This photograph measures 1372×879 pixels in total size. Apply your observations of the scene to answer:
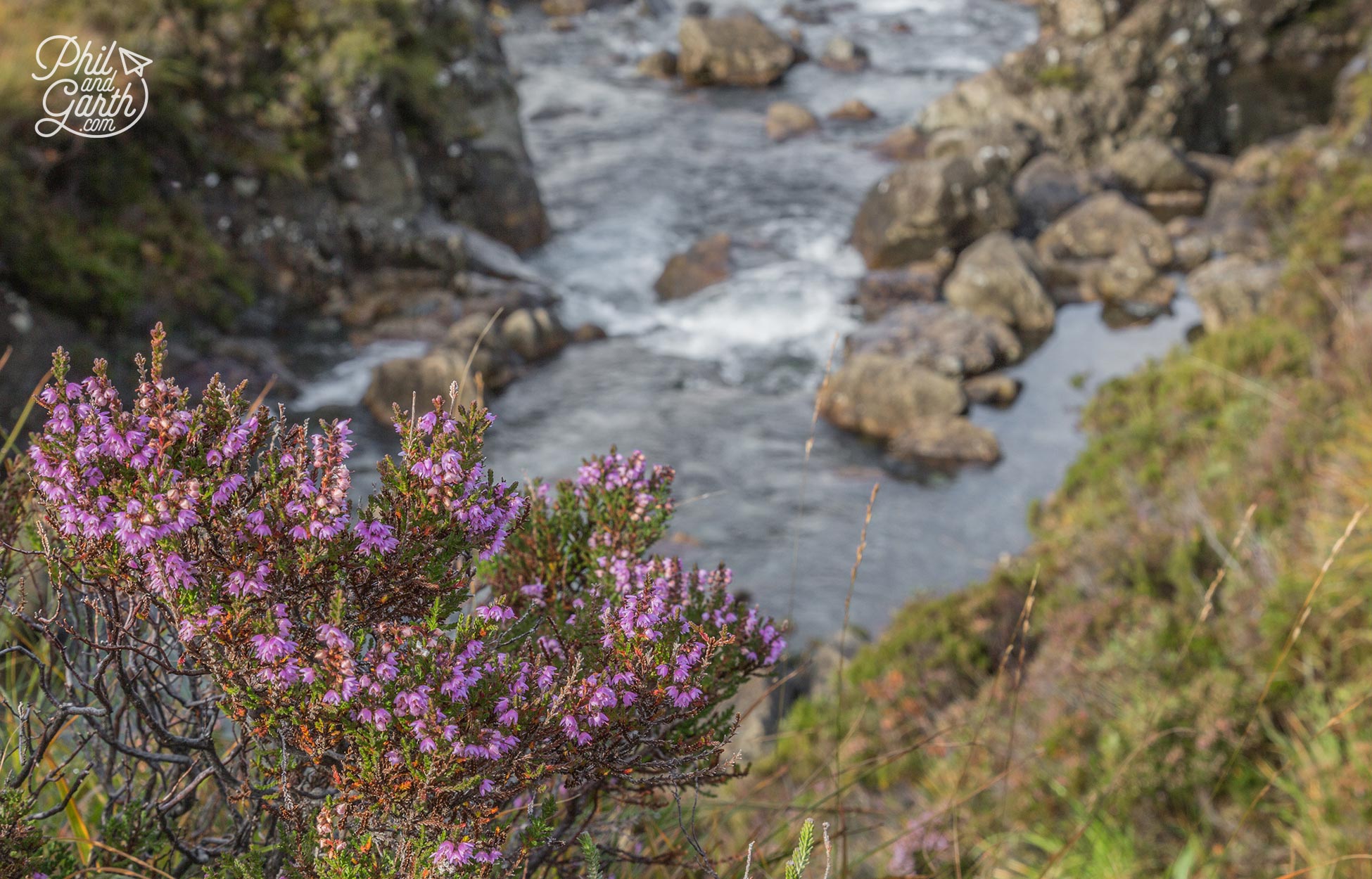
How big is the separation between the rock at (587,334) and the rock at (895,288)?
4537 millimetres

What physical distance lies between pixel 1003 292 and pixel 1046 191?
466cm

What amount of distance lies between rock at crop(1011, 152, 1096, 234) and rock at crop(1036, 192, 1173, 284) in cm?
68

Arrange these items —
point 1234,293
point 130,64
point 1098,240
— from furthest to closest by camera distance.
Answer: point 1098,240
point 1234,293
point 130,64

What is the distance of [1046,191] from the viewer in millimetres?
19734

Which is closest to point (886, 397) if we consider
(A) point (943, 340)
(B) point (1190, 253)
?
(A) point (943, 340)

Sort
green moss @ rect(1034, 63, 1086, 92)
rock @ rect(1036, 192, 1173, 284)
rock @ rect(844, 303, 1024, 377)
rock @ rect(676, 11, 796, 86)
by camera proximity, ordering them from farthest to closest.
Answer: rock @ rect(676, 11, 796, 86) < green moss @ rect(1034, 63, 1086, 92) < rock @ rect(1036, 192, 1173, 284) < rock @ rect(844, 303, 1024, 377)

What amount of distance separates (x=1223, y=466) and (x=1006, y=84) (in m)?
17.3

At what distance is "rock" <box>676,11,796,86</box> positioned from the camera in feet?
83.0

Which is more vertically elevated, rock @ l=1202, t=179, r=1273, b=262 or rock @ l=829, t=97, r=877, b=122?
rock @ l=829, t=97, r=877, b=122

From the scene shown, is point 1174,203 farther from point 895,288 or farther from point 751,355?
point 751,355

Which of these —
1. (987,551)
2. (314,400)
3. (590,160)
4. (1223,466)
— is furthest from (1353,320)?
(590,160)

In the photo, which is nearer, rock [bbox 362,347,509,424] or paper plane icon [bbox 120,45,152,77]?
paper plane icon [bbox 120,45,152,77]

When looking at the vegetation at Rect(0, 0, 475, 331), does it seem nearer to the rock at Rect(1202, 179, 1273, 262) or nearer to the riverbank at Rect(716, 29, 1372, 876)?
the riverbank at Rect(716, 29, 1372, 876)

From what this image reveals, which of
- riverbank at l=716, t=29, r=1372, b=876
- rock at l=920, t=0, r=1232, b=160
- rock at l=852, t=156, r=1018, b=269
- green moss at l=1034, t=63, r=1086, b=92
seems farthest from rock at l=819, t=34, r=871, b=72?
riverbank at l=716, t=29, r=1372, b=876
